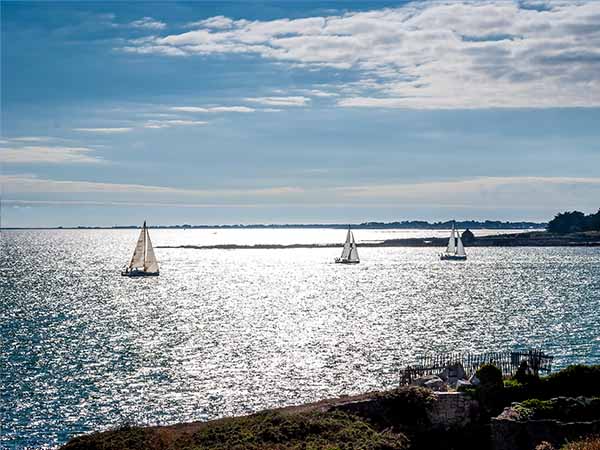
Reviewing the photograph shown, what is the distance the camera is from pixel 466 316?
312ft

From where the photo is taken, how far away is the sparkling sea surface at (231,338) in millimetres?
49500

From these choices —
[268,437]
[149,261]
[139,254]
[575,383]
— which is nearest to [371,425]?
[268,437]

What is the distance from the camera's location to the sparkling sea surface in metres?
49.5

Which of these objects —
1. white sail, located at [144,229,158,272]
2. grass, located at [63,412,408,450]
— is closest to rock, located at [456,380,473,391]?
grass, located at [63,412,408,450]

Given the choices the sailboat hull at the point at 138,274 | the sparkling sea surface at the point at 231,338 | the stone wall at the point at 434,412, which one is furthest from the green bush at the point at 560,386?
the sailboat hull at the point at 138,274

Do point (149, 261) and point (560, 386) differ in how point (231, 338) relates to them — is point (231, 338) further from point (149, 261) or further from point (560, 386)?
point (149, 261)

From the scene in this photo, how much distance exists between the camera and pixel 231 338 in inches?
3078

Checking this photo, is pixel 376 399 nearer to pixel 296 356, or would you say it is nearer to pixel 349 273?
pixel 296 356

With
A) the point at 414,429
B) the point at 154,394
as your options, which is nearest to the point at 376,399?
the point at 414,429

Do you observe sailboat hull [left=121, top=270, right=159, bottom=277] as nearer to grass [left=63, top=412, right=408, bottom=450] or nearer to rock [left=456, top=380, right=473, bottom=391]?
grass [left=63, top=412, right=408, bottom=450]

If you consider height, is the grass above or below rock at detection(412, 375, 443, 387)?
below

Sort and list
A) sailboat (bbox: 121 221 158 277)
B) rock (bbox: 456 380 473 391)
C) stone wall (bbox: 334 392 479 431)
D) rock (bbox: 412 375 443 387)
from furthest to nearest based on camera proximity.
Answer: sailboat (bbox: 121 221 158 277) < rock (bbox: 412 375 443 387) < rock (bbox: 456 380 473 391) < stone wall (bbox: 334 392 479 431)

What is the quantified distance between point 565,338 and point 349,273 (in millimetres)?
109416

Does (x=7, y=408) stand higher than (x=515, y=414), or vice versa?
(x=515, y=414)
